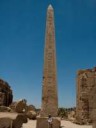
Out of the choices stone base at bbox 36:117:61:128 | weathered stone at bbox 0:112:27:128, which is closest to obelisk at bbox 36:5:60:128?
stone base at bbox 36:117:61:128

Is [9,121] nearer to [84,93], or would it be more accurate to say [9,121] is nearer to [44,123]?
[44,123]

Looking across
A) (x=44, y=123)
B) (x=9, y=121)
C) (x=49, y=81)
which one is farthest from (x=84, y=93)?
(x=9, y=121)

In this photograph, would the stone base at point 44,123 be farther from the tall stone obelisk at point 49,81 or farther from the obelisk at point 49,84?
the tall stone obelisk at point 49,81

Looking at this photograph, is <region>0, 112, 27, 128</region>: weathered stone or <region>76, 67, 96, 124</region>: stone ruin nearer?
<region>0, 112, 27, 128</region>: weathered stone

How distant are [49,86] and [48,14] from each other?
4.88 metres

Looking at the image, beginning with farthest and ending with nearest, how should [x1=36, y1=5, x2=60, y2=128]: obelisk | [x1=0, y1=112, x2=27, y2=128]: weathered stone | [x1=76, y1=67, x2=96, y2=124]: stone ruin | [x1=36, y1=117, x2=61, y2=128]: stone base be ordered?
1. [x1=76, y1=67, x2=96, y2=124]: stone ruin
2. [x1=36, y1=5, x2=60, y2=128]: obelisk
3. [x1=36, y1=117, x2=61, y2=128]: stone base
4. [x1=0, y1=112, x2=27, y2=128]: weathered stone

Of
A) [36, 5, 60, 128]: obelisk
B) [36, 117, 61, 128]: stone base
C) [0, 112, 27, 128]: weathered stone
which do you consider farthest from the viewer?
[36, 5, 60, 128]: obelisk

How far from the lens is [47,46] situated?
1914cm

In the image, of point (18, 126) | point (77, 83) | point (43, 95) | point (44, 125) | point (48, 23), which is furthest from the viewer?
point (77, 83)

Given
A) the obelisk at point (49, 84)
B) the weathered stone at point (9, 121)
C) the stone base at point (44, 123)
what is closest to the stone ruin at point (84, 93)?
the obelisk at point (49, 84)

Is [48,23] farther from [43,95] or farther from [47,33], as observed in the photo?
[43,95]

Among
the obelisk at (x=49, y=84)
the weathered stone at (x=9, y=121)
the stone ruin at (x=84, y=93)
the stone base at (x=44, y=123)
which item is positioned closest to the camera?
the weathered stone at (x=9, y=121)

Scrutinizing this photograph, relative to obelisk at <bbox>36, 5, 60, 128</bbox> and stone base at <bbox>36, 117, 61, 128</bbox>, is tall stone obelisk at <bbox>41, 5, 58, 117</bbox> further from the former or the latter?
stone base at <bbox>36, 117, 61, 128</bbox>

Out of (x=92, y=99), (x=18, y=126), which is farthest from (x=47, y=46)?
(x=92, y=99)
